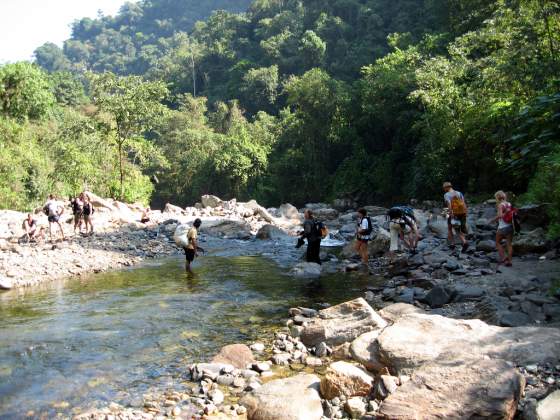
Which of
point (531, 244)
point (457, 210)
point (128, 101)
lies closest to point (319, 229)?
point (457, 210)

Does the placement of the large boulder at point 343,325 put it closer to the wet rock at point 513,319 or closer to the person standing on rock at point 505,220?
the wet rock at point 513,319

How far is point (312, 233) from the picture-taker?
544 inches

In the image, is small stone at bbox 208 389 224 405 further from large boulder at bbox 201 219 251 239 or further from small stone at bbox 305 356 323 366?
large boulder at bbox 201 219 251 239

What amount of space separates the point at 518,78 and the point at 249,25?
216 feet

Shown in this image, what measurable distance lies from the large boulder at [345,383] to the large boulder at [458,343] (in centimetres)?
39

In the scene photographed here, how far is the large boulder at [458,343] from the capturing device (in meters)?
5.85

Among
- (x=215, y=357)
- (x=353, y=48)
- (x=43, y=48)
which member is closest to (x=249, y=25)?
(x=353, y=48)

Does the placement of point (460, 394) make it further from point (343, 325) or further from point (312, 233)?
point (312, 233)

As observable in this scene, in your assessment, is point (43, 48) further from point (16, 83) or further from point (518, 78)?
point (518, 78)

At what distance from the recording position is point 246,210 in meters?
30.6

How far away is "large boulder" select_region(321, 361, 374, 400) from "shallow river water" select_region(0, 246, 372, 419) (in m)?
2.20

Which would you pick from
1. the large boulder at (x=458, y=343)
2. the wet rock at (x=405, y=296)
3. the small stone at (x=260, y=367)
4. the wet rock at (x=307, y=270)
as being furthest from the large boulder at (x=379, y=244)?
the small stone at (x=260, y=367)

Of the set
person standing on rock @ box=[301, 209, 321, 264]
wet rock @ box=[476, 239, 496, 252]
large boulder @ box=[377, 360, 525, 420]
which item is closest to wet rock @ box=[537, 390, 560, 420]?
large boulder @ box=[377, 360, 525, 420]

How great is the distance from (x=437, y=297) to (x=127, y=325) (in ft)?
18.9
